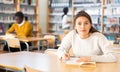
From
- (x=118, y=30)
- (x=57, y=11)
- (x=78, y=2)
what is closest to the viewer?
(x=118, y=30)

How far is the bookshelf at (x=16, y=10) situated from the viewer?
8086 millimetres

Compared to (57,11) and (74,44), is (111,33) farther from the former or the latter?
(74,44)

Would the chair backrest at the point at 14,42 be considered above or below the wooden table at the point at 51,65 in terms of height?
below

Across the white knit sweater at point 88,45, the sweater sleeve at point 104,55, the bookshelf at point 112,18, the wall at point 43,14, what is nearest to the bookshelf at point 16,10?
the wall at point 43,14

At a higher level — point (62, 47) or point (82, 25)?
point (82, 25)

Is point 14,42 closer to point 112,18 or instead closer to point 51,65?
point 51,65

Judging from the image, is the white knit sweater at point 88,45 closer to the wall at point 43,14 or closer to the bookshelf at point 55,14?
the bookshelf at point 55,14

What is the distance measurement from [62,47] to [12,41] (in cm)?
304

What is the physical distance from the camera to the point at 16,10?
842cm

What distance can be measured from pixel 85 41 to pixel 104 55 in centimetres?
32

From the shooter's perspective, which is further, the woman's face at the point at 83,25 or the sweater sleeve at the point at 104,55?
the woman's face at the point at 83,25

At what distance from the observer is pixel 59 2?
9.68m

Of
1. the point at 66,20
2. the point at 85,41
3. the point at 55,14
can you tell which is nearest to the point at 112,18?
the point at 66,20

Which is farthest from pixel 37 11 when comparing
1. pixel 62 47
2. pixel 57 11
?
pixel 62 47
